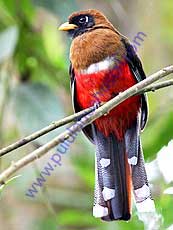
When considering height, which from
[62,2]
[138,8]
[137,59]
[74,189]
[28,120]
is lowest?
[74,189]

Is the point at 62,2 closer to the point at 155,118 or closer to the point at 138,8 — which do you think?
the point at 155,118

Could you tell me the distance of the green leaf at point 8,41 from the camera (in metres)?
3.43

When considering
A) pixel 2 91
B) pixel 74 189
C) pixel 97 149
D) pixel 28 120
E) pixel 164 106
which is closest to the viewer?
pixel 97 149

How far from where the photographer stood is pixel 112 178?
3.14 m

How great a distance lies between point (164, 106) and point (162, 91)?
0.76m

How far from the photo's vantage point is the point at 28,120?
3498 millimetres

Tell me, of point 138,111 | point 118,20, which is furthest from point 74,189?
point 138,111

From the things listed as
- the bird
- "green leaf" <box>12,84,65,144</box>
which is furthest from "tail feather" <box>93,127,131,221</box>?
"green leaf" <box>12,84,65,144</box>

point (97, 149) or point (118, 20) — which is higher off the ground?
point (118, 20)

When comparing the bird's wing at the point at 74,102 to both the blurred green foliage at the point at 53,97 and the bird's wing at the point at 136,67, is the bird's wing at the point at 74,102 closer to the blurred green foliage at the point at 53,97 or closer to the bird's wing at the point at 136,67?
the blurred green foliage at the point at 53,97

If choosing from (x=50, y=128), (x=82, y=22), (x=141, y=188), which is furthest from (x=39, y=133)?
(x=82, y=22)

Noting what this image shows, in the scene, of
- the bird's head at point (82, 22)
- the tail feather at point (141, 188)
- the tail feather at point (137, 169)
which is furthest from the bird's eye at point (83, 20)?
the tail feather at point (141, 188)

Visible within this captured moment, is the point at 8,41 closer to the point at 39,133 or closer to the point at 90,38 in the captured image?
the point at 90,38

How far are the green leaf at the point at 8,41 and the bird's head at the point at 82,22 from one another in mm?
233
